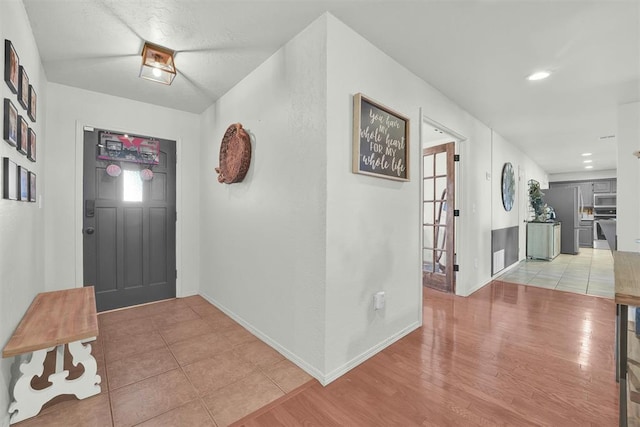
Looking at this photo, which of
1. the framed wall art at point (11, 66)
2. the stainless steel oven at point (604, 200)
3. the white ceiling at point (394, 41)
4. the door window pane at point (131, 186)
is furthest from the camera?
the stainless steel oven at point (604, 200)

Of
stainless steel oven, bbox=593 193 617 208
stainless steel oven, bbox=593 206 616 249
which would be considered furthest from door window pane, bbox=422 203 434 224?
stainless steel oven, bbox=593 193 617 208

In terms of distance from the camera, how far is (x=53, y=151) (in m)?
2.82

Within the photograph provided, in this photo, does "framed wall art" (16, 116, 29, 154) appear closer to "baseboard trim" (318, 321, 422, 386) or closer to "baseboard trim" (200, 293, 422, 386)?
"baseboard trim" (200, 293, 422, 386)

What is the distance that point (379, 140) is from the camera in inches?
85.8

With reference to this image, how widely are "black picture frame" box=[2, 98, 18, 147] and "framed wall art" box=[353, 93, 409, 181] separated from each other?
190 cm

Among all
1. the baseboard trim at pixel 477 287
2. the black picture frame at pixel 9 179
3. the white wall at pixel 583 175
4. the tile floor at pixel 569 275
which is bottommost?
the tile floor at pixel 569 275

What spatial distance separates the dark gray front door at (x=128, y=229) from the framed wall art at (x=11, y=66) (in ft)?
5.43

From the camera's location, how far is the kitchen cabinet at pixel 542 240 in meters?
6.16

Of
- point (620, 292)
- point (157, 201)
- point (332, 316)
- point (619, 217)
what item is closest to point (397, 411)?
point (332, 316)

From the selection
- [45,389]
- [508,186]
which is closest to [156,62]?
[45,389]

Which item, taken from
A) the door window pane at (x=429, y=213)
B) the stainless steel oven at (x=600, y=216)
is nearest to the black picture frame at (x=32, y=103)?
the door window pane at (x=429, y=213)

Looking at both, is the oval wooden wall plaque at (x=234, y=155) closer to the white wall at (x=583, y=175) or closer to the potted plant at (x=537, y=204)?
the potted plant at (x=537, y=204)

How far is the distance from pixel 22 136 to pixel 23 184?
0.31 m

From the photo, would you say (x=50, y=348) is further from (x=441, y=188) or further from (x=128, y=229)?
(x=441, y=188)
